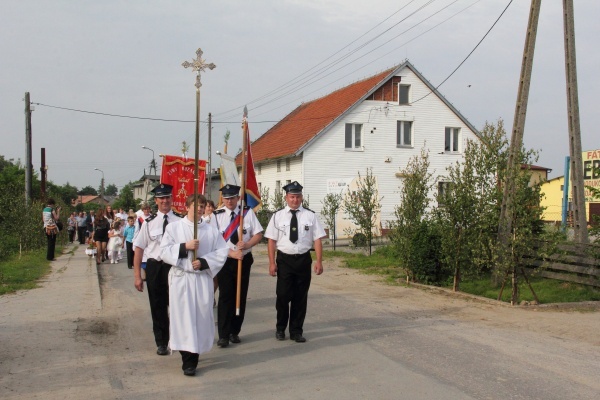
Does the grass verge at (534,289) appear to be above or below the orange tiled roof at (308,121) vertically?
below

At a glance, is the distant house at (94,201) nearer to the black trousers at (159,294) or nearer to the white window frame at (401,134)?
the white window frame at (401,134)

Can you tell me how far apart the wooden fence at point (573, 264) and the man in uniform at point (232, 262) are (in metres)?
5.84

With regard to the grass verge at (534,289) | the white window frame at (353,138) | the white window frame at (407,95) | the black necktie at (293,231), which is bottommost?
the grass verge at (534,289)

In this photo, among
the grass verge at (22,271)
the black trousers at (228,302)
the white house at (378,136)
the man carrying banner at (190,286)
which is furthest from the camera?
the white house at (378,136)

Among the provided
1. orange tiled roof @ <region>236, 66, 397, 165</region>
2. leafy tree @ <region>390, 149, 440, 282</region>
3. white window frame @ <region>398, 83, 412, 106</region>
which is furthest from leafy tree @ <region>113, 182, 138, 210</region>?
leafy tree @ <region>390, 149, 440, 282</region>

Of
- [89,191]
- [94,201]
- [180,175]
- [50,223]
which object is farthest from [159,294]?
[89,191]

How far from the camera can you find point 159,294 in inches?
285

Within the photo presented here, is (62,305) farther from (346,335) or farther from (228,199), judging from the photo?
(346,335)

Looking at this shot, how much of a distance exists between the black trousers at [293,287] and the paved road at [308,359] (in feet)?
0.97

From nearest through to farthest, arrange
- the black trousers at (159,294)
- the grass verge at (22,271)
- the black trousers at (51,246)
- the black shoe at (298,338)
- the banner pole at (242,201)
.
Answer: the black trousers at (159,294)
the banner pole at (242,201)
the black shoe at (298,338)
the grass verge at (22,271)
the black trousers at (51,246)

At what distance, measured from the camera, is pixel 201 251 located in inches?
255

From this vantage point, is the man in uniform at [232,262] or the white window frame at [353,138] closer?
the man in uniform at [232,262]

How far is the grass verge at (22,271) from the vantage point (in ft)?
42.7

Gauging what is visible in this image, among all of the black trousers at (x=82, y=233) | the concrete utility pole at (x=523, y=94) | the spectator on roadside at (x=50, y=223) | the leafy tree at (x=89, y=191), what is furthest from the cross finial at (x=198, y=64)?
the leafy tree at (x=89, y=191)
